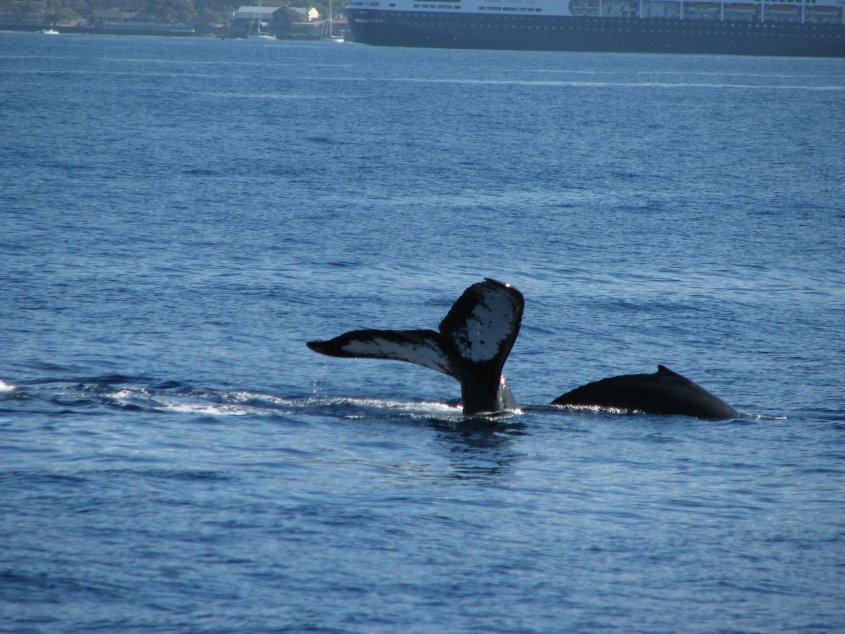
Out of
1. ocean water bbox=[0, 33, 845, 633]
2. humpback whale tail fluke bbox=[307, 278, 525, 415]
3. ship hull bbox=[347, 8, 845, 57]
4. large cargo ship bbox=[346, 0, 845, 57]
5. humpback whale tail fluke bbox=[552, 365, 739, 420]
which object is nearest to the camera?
ocean water bbox=[0, 33, 845, 633]

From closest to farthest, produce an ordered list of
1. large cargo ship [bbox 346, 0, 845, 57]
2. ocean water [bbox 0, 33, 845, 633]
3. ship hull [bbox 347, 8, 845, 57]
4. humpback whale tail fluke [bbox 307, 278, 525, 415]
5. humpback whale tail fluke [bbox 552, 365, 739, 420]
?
ocean water [bbox 0, 33, 845, 633], humpback whale tail fluke [bbox 307, 278, 525, 415], humpback whale tail fluke [bbox 552, 365, 739, 420], large cargo ship [bbox 346, 0, 845, 57], ship hull [bbox 347, 8, 845, 57]

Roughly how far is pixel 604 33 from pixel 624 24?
3.07 meters

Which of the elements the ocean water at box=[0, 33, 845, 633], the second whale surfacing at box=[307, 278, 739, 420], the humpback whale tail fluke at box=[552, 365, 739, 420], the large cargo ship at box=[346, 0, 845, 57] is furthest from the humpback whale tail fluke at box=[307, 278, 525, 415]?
the large cargo ship at box=[346, 0, 845, 57]

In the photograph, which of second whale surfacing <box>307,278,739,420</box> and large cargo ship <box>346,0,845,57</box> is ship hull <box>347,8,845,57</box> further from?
second whale surfacing <box>307,278,739,420</box>

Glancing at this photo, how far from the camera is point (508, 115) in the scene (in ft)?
234

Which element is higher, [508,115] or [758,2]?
[758,2]

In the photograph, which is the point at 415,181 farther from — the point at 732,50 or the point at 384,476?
the point at 732,50

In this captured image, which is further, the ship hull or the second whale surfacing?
the ship hull

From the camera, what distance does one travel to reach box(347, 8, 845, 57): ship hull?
535ft

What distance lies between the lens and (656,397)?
12.2 m

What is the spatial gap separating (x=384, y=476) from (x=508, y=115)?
207 ft

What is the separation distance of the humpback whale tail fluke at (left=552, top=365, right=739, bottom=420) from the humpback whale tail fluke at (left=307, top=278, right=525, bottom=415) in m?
1.83

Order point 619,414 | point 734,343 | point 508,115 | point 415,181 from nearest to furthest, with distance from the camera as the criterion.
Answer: point 619,414
point 734,343
point 415,181
point 508,115

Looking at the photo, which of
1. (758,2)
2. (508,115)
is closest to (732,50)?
(758,2)
